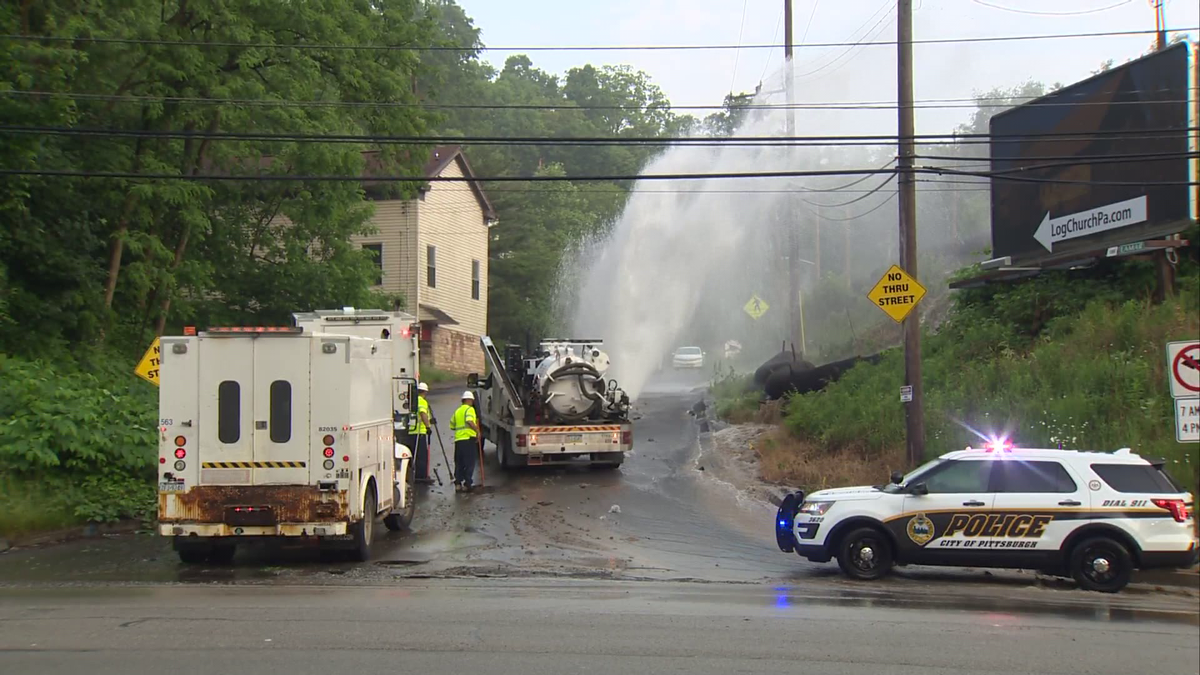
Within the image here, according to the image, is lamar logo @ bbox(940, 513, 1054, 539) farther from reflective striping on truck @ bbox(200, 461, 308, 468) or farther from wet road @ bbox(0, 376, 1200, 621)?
reflective striping on truck @ bbox(200, 461, 308, 468)

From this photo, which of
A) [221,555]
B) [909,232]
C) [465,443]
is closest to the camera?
[221,555]

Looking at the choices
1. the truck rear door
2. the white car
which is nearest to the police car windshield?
the truck rear door

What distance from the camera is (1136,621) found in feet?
31.7

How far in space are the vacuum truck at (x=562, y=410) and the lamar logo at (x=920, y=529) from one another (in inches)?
395

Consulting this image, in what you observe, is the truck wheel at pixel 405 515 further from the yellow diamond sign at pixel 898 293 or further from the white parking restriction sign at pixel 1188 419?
the white parking restriction sign at pixel 1188 419

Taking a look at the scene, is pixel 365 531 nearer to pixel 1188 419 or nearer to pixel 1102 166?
pixel 1188 419

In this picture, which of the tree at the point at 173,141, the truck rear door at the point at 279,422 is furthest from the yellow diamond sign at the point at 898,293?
the tree at the point at 173,141

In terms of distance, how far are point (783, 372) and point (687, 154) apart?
11.3m

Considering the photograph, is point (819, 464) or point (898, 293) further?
point (819, 464)

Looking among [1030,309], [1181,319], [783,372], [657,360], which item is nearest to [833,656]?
[1181,319]

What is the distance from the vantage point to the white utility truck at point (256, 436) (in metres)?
12.2

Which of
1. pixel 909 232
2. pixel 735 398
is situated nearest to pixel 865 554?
pixel 909 232

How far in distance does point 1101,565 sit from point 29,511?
13599mm

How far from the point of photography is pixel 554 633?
872 centimetres
